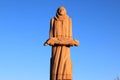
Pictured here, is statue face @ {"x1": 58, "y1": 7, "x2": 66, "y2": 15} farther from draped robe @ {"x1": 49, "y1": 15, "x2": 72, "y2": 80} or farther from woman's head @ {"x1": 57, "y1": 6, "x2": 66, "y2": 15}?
draped robe @ {"x1": 49, "y1": 15, "x2": 72, "y2": 80}

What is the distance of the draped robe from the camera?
1801 centimetres

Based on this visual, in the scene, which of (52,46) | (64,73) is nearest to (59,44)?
(52,46)

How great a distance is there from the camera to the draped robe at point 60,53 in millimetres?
18008

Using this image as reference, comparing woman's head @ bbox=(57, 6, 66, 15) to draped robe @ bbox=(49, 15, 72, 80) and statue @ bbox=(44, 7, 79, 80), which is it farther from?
draped robe @ bbox=(49, 15, 72, 80)

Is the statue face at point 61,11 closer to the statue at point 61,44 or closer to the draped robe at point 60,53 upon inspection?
the statue at point 61,44

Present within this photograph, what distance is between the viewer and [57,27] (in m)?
18.8

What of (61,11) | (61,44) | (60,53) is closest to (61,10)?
(61,11)

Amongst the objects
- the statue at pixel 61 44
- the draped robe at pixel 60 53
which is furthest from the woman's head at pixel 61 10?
the draped robe at pixel 60 53

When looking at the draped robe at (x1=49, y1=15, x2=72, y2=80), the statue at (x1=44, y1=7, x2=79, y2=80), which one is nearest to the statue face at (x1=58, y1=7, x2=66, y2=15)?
the statue at (x1=44, y1=7, x2=79, y2=80)

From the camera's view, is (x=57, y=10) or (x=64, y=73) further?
(x=57, y=10)

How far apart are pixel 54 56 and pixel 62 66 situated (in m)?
0.74

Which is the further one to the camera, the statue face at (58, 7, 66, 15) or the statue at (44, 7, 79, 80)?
the statue face at (58, 7, 66, 15)

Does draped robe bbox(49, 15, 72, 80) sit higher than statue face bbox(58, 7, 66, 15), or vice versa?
statue face bbox(58, 7, 66, 15)

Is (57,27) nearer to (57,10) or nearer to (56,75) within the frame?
(57,10)
